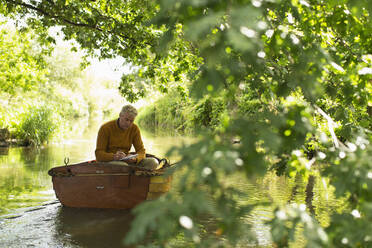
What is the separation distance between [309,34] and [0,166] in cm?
983

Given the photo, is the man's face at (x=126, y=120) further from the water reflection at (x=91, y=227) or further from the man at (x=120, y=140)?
the water reflection at (x=91, y=227)

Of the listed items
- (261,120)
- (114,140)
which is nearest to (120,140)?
(114,140)

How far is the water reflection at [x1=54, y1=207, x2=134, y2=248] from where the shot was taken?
4.66 m

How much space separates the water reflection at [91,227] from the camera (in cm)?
466

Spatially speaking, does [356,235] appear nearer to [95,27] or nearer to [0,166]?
[95,27]

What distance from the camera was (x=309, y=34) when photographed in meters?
2.46

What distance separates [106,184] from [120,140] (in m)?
0.77

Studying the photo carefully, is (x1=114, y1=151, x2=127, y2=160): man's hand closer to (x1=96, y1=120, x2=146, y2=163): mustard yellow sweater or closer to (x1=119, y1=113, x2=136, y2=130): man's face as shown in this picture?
(x1=96, y1=120, x2=146, y2=163): mustard yellow sweater

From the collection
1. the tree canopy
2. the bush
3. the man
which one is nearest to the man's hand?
the man

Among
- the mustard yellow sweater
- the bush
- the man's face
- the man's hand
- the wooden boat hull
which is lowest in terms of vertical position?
the wooden boat hull

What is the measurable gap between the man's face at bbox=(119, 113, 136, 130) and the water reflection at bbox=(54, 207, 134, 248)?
1318 millimetres

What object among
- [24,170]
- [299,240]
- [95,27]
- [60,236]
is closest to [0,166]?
[24,170]

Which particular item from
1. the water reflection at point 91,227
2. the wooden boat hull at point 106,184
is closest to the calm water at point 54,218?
the water reflection at point 91,227

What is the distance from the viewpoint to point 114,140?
6.21 m
